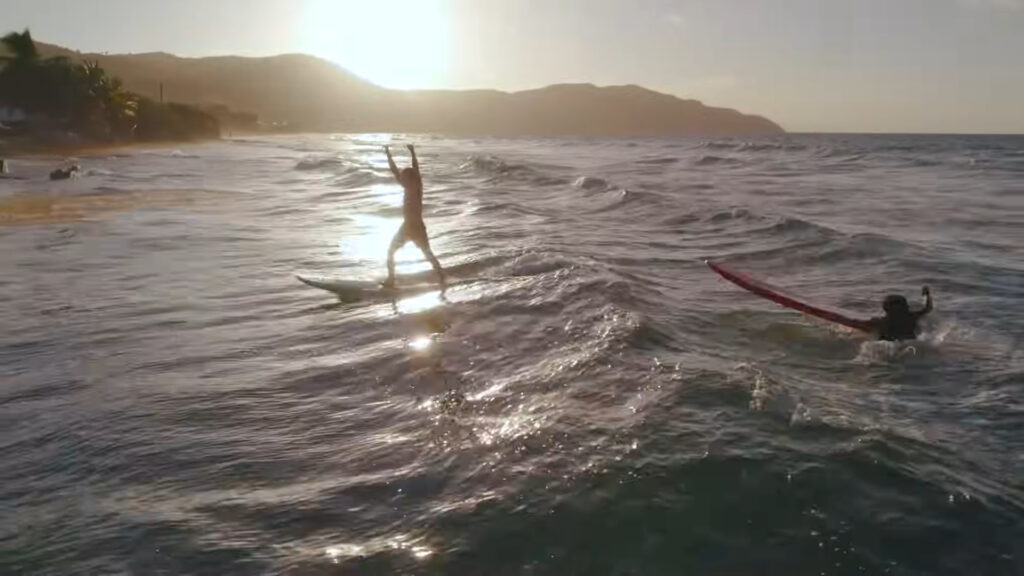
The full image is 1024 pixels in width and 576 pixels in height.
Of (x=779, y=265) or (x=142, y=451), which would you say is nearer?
(x=142, y=451)

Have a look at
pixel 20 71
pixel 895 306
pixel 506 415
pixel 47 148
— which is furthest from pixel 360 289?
pixel 20 71

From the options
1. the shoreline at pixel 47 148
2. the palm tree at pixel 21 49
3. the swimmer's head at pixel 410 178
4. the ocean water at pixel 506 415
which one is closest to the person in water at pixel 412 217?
the swimmer's head at pixel 410 178

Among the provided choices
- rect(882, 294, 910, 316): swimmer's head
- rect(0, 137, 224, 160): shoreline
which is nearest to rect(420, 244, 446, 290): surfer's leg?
rect(882, 294, 910, 316): swimmer's head

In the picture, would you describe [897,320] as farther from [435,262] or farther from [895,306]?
[435,262]

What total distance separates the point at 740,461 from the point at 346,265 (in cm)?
1119

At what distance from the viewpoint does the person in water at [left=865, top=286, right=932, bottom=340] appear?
984cm

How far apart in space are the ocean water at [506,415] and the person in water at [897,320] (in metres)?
0.35

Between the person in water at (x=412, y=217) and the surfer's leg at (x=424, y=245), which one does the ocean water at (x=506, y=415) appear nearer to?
the surfer's leg at (x=424, y=245)

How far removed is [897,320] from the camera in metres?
9.93

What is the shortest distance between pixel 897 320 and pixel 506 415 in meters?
5.48

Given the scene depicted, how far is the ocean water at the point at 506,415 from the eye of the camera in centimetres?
521

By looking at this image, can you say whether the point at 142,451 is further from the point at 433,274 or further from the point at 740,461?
the point at 433,274

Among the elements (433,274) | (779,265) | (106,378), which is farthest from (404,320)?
(779,265)

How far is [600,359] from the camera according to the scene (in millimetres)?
8961
